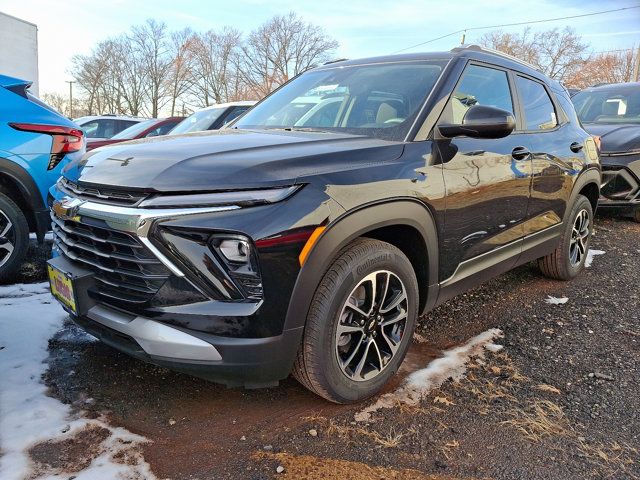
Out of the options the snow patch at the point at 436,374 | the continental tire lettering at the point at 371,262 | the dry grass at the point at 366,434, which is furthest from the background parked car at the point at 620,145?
the dry grass at the point at 366,434

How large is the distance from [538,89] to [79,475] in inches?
156

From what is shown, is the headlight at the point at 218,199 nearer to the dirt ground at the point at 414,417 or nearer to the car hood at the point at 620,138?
the dirt ground at the point at 414,417

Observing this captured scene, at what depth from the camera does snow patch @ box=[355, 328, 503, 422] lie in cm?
256

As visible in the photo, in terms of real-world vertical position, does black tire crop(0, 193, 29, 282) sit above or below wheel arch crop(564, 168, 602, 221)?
below

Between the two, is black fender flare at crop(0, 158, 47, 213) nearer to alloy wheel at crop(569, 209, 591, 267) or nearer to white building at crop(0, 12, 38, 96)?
alloy wheel at crop(569, 209, 591, 267)

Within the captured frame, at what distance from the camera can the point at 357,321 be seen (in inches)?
96.8

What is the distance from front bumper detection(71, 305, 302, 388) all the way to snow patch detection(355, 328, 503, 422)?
1.88 feet

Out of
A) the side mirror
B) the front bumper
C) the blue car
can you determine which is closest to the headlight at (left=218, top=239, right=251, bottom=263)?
the front bumper

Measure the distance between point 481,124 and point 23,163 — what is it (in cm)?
341

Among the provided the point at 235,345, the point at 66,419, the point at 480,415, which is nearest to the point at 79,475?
the point at 66,419

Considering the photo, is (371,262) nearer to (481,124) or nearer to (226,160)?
(226,160)

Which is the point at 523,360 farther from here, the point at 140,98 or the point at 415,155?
the point at 140,98

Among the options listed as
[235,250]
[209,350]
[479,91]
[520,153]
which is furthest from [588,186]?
[209,350]

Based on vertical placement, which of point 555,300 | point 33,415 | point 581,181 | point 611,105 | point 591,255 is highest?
point 611,105
